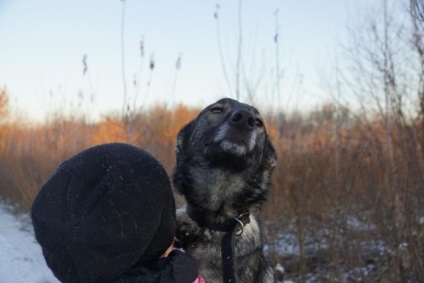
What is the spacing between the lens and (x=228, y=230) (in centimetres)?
259

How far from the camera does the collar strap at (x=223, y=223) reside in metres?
2.61

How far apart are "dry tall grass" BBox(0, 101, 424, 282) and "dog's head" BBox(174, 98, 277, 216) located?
7.65ft

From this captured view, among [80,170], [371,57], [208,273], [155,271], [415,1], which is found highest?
[415,1]

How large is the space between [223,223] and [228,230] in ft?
0.18

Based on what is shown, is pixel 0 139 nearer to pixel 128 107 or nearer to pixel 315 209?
pixel 128 107

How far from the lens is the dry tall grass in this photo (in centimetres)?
507

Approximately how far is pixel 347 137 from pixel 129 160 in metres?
5.58

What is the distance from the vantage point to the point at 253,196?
112 inches

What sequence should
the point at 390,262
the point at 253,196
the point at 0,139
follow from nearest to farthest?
the point at 253,196 → the point at 390,262 → the point at 0,139

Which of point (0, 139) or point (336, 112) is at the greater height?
point (336, 112)

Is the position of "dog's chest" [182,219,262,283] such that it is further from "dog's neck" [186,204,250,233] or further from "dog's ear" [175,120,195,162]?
"dog's ear" [175,120,195,162]

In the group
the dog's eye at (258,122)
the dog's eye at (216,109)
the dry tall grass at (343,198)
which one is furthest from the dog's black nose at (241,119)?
the dry tall grass at (343,198)

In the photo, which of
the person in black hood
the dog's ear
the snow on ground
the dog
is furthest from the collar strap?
the snow on ground

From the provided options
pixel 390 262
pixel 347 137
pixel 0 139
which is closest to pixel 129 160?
pixel 390 262
